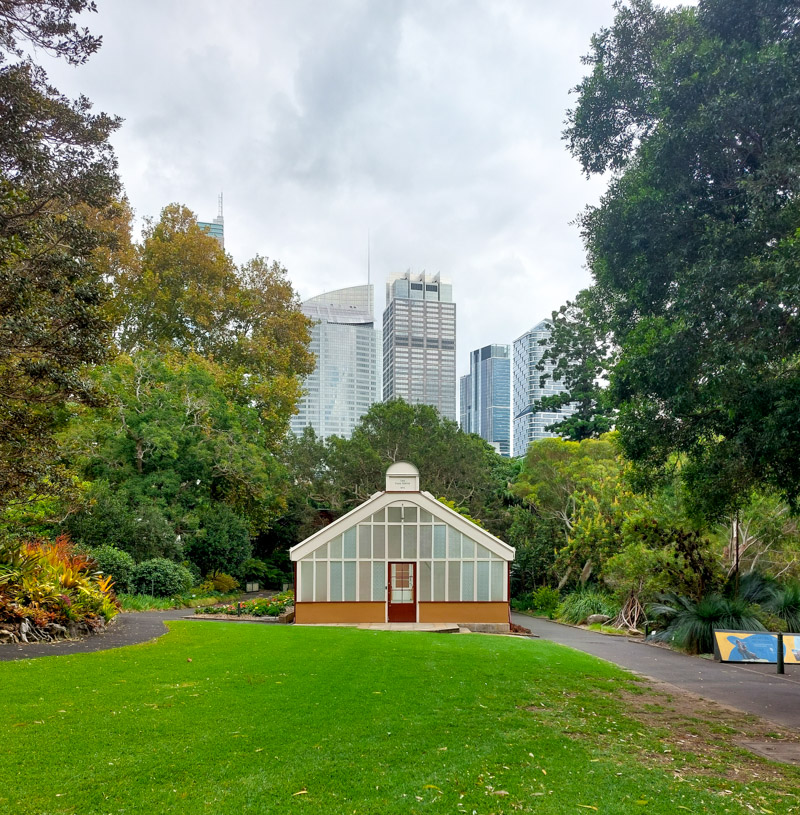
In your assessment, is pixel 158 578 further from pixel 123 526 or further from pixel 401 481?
pixel 401 481

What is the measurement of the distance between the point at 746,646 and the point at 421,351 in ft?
297

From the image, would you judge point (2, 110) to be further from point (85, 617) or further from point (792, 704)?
point (792, 704)

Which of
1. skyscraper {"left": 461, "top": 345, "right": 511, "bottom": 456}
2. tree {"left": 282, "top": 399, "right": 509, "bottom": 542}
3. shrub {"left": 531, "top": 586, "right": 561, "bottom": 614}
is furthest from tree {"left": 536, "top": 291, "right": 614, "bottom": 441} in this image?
skyscraper {"left": 461, "top": 345, "right": 511, "bottom": 456}

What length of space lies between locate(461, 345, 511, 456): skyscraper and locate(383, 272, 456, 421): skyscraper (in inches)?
651

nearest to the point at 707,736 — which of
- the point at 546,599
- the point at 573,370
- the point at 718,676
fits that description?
the point at 718,676

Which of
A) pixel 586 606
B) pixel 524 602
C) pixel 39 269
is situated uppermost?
pixel 39 269

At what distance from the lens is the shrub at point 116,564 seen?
859 inches

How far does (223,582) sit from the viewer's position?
29.1 meters

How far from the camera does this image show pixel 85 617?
1326cm

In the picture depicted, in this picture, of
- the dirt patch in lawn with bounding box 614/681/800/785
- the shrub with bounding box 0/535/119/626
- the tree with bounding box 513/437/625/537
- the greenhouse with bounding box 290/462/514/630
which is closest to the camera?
the dirt patch in lawn with bounding box 614/681/800/785

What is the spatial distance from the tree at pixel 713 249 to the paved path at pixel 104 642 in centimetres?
1015

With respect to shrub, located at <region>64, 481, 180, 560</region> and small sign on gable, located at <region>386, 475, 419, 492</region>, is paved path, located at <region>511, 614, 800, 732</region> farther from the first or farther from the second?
shrub, located at <region>64, 481, 180, 560</region>

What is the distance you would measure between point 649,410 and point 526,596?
76.4 ft

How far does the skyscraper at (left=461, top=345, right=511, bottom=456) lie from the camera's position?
122250 mm
